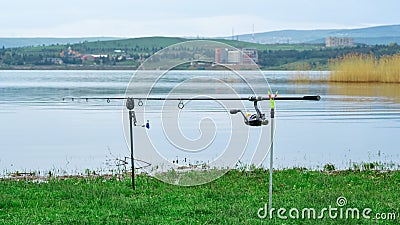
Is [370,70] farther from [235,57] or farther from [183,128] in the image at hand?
[235,57]

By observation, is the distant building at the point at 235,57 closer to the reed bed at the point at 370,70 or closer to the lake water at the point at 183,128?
the lake water at the point at 183,128

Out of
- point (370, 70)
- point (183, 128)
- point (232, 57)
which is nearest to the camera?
point (232, 57)

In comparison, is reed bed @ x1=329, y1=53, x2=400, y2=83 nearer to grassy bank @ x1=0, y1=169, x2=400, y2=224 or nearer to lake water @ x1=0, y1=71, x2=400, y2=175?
lake water @ x1=0, y1=71, x2=400, y2=175

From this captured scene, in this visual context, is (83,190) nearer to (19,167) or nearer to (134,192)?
(134,192)

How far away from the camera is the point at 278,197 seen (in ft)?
27.4

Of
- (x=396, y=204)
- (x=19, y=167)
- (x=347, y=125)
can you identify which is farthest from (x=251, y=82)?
(x=347, y=125)

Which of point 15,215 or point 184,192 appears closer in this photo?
point 15,215

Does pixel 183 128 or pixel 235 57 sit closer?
pixel 235 57

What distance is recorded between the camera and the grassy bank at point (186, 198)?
23.7 feet

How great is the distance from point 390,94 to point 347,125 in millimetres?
15350

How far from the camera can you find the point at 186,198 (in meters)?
8.33

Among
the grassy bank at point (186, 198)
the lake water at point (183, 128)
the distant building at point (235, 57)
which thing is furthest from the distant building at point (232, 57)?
the lake water at point (183, 128)

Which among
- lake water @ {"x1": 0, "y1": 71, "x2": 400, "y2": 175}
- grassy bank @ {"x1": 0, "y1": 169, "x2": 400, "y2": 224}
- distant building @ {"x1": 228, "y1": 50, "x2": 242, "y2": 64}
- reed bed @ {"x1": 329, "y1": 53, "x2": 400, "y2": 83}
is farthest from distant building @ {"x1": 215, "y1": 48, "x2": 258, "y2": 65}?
reed bed @ {"x1": 329, "y1": 53, "x2": 400, "y2": 83}

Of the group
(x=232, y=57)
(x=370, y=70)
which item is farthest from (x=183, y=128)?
(x=370, y=70)
